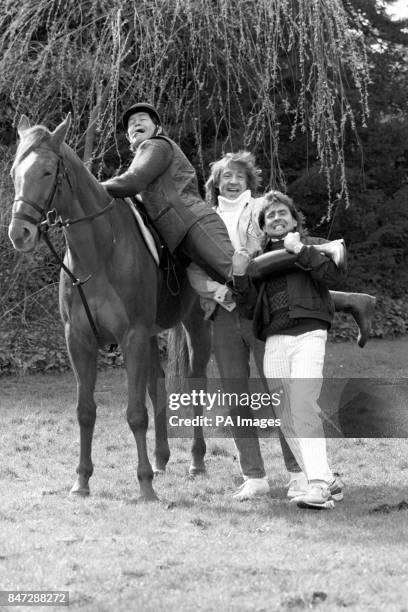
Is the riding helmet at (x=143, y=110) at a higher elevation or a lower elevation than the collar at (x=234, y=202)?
higher

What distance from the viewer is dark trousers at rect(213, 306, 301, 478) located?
16.7ft

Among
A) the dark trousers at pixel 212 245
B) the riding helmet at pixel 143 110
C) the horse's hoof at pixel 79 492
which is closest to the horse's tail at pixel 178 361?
the dark trousers at pixel 212 245

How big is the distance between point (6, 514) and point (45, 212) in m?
1.54

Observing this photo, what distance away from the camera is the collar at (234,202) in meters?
5.36

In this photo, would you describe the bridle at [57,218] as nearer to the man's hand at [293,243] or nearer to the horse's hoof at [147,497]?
the horse's hoof at [147,497]

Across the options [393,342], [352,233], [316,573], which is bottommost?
[316,573]

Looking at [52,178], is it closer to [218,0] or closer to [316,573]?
[316,573]

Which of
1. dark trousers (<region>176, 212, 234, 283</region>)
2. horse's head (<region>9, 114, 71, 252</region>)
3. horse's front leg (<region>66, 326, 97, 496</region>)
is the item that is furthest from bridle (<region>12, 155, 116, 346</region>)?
dark trousers (<region>176, 212, 234, 283</region>)

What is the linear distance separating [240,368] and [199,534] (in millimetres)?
1264

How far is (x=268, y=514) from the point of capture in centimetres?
452

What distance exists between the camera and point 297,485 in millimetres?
4938

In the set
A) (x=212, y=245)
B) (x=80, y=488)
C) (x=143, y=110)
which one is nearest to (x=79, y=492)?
(x=80, y=488)

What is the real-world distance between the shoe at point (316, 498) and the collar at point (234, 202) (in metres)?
1.75

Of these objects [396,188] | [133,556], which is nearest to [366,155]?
[396,188]
